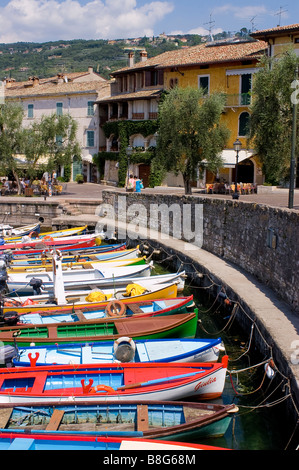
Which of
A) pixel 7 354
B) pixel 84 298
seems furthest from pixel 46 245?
pixel 7 354

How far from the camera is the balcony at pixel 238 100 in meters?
39.1

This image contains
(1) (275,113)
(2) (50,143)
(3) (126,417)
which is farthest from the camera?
(2) (50,143)

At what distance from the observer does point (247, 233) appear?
19.2m

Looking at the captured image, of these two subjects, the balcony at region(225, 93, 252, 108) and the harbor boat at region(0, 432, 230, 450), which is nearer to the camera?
the harbor boat at region(0, 432, 230, 450)

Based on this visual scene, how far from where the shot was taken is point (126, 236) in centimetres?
2917

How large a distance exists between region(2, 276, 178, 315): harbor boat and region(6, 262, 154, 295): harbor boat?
1.19 meters

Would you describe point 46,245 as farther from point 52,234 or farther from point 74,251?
point 52,234

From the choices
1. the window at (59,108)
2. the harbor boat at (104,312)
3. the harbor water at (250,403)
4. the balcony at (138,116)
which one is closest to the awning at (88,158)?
the window at (59,108)

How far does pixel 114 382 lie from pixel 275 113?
15.6 metres

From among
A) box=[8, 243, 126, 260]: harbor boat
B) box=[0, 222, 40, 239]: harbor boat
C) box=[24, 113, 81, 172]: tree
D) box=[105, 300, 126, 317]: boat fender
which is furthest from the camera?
box=[24, 113, 81, 172]: tree

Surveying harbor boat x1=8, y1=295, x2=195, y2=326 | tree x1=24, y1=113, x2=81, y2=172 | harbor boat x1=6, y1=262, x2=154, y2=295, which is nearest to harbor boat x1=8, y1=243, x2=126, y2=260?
harbor boat x1=6, y1=262, x2=154, y2=295

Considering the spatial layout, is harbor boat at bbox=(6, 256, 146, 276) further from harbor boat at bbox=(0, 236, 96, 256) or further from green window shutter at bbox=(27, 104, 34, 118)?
green window shutter at bbox=(27, 104, 34, 118)

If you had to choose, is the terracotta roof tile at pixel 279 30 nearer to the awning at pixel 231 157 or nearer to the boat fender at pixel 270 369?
the awning at pixel 231 157

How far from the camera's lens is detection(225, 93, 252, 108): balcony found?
39094 millimetres
